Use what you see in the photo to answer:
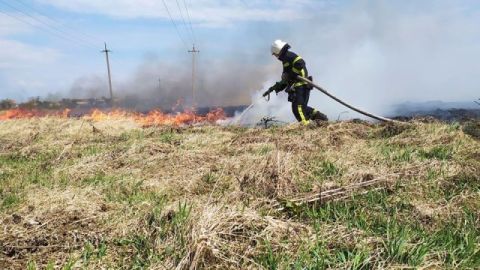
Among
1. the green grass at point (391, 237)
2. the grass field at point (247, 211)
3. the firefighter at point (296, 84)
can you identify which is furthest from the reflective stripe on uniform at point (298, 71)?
the green grass at point (391, 237)

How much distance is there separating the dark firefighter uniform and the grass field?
3.84 m

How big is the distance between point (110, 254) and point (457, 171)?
11.2ft

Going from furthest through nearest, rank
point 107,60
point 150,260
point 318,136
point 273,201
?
point 107,60, point 318,136, point 273,201, point 150,260

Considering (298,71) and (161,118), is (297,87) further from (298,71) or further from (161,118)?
(161,118)

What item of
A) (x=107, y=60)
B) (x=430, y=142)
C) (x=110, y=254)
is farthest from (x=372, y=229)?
(x=107, y=60)

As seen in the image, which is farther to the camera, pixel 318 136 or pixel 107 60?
pixel 107 60

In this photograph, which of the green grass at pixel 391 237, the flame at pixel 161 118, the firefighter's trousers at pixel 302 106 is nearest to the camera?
the green grass at pixel 391 237

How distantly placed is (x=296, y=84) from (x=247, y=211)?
7.08 meters

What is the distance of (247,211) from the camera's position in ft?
10.3

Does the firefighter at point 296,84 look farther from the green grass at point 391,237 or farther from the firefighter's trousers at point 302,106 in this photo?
the green grass at point 391,237

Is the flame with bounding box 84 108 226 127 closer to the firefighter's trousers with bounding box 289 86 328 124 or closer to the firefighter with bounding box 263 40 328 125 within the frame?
the firefighter with bounding box 263 40 328 125

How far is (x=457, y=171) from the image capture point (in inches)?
169

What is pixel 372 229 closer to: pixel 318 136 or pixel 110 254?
pixel 110 254

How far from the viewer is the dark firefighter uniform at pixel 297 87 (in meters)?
9.81
